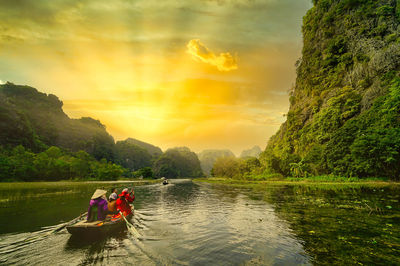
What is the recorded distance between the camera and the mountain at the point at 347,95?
1463 inches

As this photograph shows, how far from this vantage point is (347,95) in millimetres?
54375

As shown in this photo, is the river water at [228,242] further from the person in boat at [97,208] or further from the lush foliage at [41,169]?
the lush foliage at [41,169]

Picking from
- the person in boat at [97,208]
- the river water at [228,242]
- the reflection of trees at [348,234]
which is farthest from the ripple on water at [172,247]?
the person in boat at [97,208]

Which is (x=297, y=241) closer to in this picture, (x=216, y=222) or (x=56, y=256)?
(x=216, y=222)

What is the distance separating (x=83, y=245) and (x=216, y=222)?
9.94 metres

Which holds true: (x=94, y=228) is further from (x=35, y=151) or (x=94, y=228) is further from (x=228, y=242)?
(x=35, y=151)

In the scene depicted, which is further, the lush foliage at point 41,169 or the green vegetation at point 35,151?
the green vegetation at point 35,151

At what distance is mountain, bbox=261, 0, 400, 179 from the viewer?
3716 centimetres

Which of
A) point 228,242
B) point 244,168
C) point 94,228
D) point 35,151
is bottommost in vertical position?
point 228,242

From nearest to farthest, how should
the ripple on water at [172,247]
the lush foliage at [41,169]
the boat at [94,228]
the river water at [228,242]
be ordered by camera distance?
the river water at [228,242]
the ripple on water at [172,247]
the boat at [94,228]
the lush foliage at [41,169]

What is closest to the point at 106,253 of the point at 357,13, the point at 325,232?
the point at 325,232

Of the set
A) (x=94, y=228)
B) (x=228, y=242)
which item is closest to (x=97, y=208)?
(x=94, y=228)

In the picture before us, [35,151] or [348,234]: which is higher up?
[35,151]

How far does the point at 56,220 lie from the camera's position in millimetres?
16500
